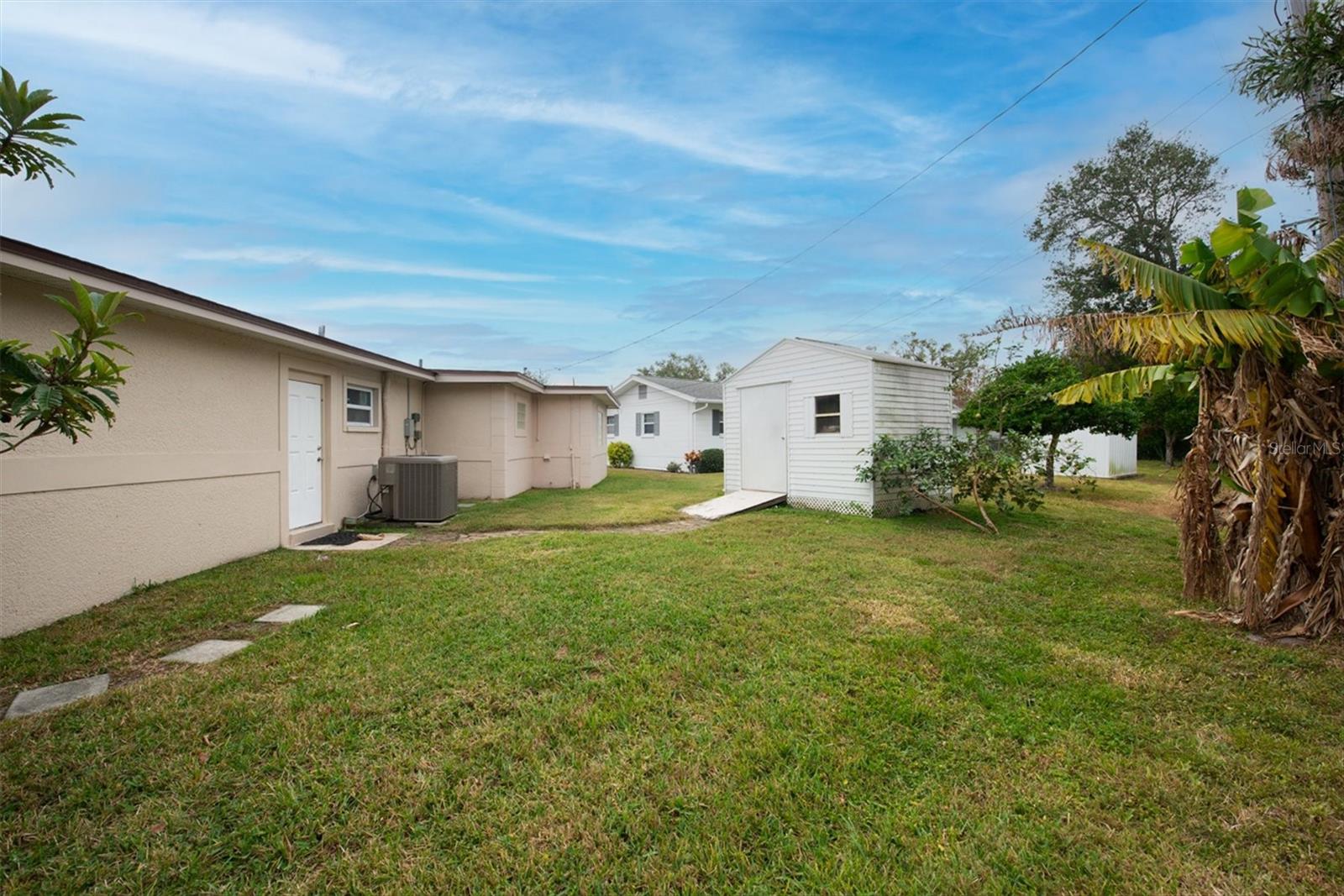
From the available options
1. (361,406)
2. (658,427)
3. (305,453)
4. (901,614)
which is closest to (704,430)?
(658,427)

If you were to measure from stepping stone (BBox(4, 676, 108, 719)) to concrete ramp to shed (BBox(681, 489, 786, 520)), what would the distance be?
7671 mm

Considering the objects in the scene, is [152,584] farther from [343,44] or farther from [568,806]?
[343,44]

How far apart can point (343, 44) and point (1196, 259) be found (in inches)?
351

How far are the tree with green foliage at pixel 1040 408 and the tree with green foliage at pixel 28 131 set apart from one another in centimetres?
1374

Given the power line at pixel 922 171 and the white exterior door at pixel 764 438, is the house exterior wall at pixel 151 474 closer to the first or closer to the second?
the white exterior door at pixel 764 438

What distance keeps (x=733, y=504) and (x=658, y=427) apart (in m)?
13.1

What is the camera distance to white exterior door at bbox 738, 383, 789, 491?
11.0m

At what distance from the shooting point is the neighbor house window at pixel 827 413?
33.2ft

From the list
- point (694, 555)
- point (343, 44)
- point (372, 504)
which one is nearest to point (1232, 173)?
point (694, 555)

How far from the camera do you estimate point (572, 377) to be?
3616cm

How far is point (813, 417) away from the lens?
34.3 ft

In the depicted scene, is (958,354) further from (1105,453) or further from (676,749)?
(676,749)

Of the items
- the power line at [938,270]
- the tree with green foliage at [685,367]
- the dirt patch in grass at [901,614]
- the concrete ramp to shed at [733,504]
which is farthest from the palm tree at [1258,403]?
the tree with green foliage at [685,367]

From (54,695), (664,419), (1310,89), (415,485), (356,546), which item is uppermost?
(1310,89)
